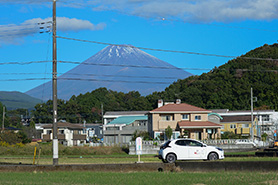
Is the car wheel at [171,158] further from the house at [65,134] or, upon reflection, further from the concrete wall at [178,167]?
the house at [65,134]

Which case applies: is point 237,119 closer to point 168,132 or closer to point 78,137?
point 78,137

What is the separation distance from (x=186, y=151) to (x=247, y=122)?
62479mm

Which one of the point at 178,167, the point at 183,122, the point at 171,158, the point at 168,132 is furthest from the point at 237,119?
the point at 178,167

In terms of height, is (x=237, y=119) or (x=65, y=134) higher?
(x=237, y=119)

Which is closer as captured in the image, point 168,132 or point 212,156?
point 212,156

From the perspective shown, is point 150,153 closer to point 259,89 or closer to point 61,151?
point 61,151

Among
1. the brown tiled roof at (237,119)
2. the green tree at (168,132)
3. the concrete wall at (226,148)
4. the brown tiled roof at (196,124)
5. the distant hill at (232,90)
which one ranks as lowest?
the concrete wall at (226,148)

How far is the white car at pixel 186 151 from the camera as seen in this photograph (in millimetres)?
28891

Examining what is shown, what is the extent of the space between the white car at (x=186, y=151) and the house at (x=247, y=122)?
5810cm

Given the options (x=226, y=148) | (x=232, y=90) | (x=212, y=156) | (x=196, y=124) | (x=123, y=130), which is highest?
(x=232, y=90)

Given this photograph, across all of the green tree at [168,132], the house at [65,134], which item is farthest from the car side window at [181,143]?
the house at [65,134]

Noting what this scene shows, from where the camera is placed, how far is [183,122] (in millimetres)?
64312

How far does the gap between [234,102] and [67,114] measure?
45.0 metres

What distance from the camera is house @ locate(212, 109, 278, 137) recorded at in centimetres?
8881
